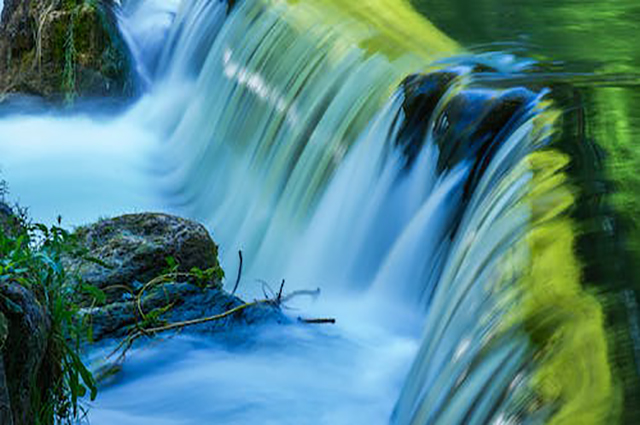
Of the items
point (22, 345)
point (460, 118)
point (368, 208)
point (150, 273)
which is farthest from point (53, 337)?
point (368, 208)

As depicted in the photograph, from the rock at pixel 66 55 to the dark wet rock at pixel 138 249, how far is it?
15.0 feet

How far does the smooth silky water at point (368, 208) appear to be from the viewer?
317cm

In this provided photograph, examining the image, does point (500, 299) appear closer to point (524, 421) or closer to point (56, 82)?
point (524, 421)

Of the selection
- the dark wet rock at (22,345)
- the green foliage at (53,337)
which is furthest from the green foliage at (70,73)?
the dark wet rock at (22,345)

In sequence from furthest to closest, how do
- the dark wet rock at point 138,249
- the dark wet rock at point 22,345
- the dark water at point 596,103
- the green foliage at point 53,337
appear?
the dark wet rock at point 138,249, the green foliage at point 53,337, the dark wet rock at point 22,345, the dark water at point 596,103

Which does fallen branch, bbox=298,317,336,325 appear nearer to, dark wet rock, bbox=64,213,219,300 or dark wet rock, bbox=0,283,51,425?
dark wet rock, bbox=64,213,219,300

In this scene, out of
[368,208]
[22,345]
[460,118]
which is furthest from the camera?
[368,208]

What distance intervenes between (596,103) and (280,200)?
2.33 m

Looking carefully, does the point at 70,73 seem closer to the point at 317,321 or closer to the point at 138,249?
the point at 138,249

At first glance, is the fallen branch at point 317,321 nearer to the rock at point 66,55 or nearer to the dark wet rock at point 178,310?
the dark wet rock at point 178,310

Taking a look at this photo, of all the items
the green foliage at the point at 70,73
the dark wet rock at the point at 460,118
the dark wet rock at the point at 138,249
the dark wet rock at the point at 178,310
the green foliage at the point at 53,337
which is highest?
the dark wet rock at the point at 460,118

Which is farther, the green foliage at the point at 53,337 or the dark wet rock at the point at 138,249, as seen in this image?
the dark wet rock at the point at 138,249

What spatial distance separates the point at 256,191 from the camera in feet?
23.2

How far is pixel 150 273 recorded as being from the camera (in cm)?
512
